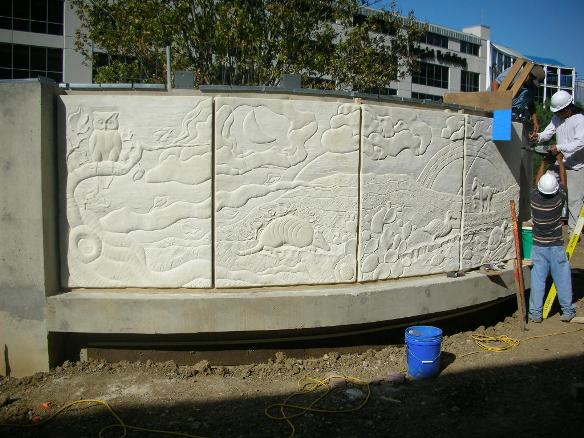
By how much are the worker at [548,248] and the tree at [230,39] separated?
623 cm

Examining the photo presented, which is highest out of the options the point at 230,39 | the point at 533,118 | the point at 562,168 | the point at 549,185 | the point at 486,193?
the point at 230,39

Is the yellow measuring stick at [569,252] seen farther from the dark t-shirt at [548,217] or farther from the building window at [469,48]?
the building window at [469,48]

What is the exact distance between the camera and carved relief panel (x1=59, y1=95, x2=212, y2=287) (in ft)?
15.9

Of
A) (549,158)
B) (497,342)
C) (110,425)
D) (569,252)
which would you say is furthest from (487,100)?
(110,425)

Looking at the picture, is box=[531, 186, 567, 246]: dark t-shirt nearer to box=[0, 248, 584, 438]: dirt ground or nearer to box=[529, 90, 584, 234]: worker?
box=[529, 90, 584, 234]: worker

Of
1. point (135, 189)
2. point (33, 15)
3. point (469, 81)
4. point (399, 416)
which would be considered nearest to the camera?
point (399, 416)

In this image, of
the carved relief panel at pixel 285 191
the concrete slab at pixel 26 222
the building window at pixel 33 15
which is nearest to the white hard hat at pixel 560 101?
the carved relief panel at pixel 285 191

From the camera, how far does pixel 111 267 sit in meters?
4.96

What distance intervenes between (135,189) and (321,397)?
244 cm

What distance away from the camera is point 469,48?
47375mm

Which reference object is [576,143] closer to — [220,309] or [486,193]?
[486,193]

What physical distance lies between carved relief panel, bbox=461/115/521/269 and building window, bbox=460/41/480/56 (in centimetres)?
4372

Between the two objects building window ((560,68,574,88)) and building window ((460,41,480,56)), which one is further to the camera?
building window ((560,68,574,88))

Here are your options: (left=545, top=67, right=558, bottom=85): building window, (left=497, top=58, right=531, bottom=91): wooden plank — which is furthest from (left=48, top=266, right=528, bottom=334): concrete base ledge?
(left=545, top=67, right=558, bottom=85): building window
